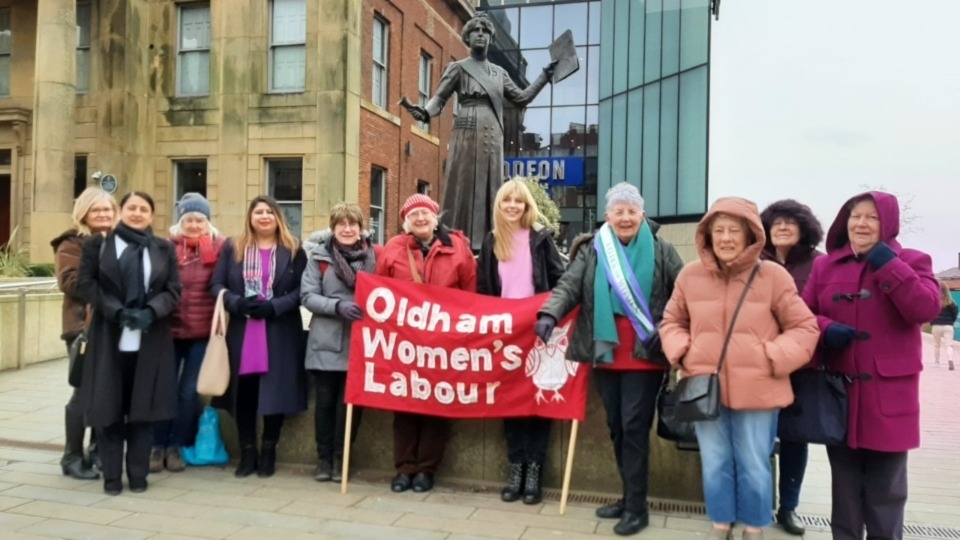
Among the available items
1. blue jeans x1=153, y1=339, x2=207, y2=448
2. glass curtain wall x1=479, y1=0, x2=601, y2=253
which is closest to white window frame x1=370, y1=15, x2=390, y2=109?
blue jeans x1=153, y1=339, x2=207, y2=448

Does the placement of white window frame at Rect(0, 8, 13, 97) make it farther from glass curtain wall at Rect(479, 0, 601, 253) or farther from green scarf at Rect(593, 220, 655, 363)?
glass curtain wall at Rect(479, 0, 601, 253)

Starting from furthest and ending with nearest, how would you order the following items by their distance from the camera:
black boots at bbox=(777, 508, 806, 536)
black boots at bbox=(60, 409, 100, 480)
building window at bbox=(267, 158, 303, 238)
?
building window at bbox=(267, 158, 303, 238)
black boots at bbox=(60, 409, 100, 480)
black boots at bbox=(777, 508, 806, 536)

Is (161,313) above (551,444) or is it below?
above

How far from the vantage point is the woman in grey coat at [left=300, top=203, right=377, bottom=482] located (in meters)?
5.57

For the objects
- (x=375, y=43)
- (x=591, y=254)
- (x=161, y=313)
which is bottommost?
(x=161, y=313)

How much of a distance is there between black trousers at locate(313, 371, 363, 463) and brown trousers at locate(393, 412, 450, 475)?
→ 1.33 ft

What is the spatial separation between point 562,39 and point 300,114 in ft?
42.0

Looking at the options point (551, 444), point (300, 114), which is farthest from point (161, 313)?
point (300, 114)

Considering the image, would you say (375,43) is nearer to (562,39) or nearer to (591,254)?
(562,39)

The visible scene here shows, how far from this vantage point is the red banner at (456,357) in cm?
523

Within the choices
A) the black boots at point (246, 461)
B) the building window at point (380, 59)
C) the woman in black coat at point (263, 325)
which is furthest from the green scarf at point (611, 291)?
the building window at point (380, 59)

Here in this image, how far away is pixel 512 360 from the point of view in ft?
17.6

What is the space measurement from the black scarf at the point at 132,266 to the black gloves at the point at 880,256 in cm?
473

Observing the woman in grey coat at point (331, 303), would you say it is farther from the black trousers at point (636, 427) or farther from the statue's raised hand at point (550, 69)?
the statue's raised hand at point (550, 69)
